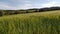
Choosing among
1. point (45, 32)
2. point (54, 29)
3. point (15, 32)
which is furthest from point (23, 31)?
point (54, 29)

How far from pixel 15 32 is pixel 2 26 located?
1221mm

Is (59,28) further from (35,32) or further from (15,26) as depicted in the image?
(15,26)

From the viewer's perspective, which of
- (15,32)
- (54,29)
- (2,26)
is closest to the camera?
(15,32)

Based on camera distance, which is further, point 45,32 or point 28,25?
point 28,25

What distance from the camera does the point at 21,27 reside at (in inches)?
297

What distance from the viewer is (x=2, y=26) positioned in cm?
780

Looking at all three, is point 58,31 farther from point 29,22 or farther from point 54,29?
point 29,22

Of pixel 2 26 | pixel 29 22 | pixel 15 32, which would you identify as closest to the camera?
pixel 15 32

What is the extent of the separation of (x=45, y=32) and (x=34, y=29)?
64 centimetres

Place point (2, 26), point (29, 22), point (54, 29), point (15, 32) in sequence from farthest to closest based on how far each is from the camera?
1. point (29, 22)
2. point (2, 26)
3. point (54, 29)
4. point (15, 32)

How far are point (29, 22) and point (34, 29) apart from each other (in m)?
1.19

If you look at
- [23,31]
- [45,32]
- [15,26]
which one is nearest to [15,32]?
[23,31]

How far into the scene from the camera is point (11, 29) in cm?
716

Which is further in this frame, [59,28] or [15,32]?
[59,28]
